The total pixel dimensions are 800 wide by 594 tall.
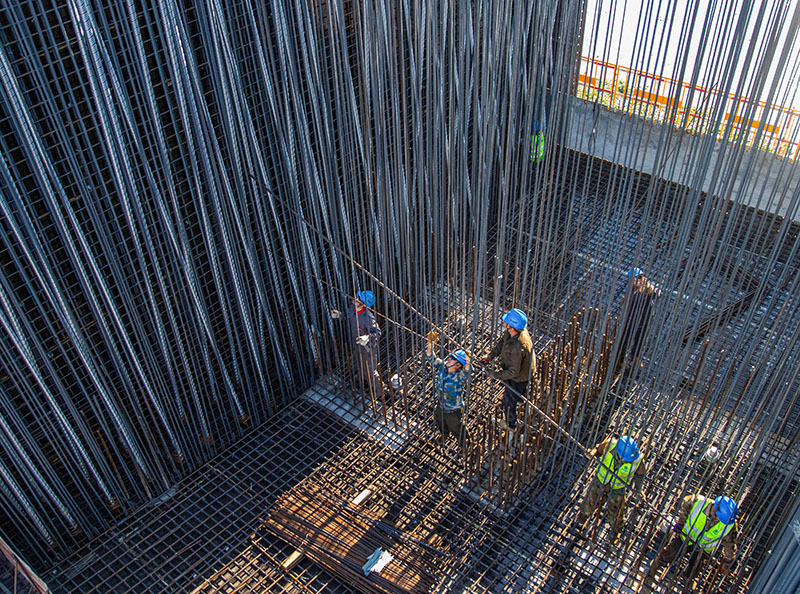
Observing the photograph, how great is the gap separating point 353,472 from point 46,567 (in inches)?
107

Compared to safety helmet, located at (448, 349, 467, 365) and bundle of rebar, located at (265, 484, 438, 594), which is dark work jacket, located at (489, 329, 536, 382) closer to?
safety helmet, located at (448, 349, 467, 365)

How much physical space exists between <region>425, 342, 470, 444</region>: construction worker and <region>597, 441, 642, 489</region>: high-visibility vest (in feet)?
4.12

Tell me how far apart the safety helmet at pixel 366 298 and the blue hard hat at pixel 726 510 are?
11.6 ft

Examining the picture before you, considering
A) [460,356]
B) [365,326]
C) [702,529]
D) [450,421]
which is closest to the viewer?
[702,529]

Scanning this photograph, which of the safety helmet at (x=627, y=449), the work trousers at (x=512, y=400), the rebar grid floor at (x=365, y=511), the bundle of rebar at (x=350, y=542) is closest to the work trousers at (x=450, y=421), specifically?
the rebar grid floor at (x=365, y=511)

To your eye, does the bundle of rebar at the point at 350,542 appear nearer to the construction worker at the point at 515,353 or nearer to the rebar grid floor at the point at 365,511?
the rebar grid floor at the point at 365,511

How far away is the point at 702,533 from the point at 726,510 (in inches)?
10.3

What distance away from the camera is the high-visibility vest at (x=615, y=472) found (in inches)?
229

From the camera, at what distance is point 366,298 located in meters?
7.10

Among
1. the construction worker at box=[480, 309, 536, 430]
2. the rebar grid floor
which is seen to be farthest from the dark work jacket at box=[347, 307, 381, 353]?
the construction worker at box=[480, 309, 536, 430]

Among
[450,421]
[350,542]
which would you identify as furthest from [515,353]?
[350,542]

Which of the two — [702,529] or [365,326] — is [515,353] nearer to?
[365,326]

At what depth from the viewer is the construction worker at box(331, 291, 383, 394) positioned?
7023mm

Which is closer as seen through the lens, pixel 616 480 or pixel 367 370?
pixel 616 480
